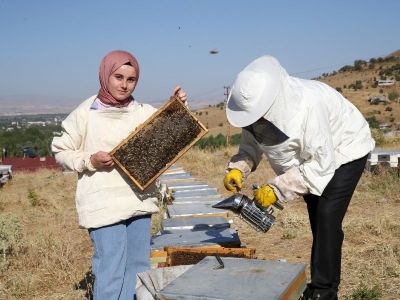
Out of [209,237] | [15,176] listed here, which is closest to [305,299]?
[209,237]

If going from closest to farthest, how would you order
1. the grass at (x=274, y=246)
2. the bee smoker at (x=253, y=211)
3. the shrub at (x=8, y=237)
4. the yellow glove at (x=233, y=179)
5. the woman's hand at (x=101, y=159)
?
the woman's hand at (x=101, y=159), the bee smoker at (x=253, y=211), the yellow glove at (x=233, y=179), the grass at (x=274, y=246), the shrub at (x=8, y=237)

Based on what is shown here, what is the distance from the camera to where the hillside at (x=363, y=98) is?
48000 millimetres

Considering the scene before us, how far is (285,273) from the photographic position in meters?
2.72

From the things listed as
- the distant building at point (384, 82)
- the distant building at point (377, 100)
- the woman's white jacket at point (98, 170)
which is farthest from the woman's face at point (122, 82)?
the distant building at point (384, 82)

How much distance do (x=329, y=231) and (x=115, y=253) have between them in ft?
5.09

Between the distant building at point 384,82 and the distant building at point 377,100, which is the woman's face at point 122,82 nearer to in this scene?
the distant building at point 377,100

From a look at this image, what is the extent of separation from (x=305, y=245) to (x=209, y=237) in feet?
7.89

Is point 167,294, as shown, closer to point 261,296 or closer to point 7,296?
point 261,296

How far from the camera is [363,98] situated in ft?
178

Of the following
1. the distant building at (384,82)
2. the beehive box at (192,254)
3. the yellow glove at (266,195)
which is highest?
the yellow glove at (266,195)

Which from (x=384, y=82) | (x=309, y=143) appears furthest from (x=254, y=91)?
(x=384, y=82)

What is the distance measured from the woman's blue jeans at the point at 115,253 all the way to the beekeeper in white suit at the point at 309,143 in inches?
35.2

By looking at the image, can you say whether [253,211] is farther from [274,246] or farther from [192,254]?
[274,246]

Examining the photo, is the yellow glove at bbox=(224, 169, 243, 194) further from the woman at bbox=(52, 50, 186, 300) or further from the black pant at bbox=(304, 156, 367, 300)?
the woman at bbox=(52, 50, 186, 300)
